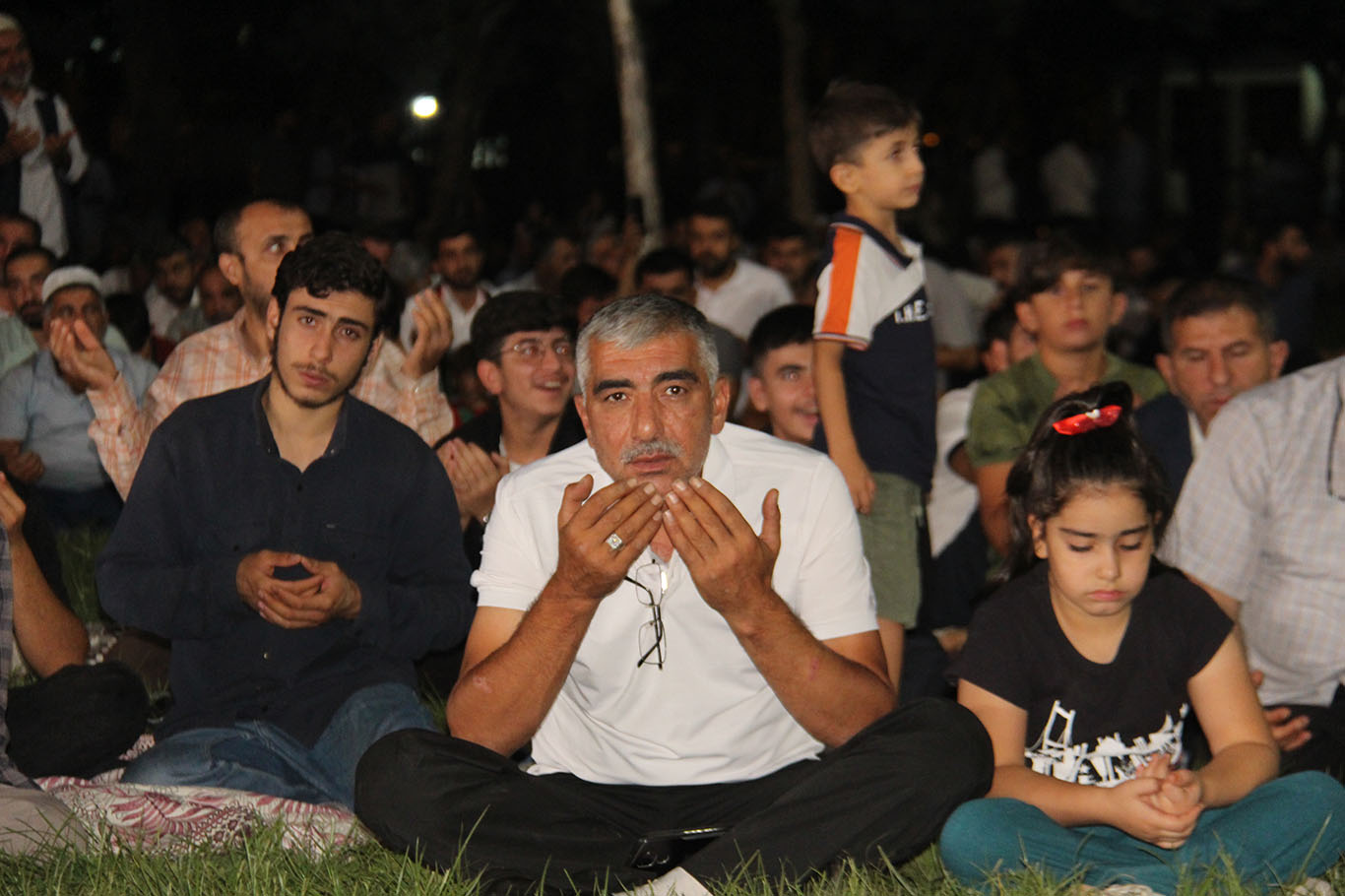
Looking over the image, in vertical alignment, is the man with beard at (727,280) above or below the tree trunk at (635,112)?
below

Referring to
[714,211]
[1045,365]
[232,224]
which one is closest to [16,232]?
[232,224]

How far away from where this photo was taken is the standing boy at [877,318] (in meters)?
5.95

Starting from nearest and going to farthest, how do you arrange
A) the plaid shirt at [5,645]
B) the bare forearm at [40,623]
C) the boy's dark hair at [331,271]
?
the plaid shirt at [5,645] → the bare forearm at [40,623] → the boy's dark hair at [331,271]

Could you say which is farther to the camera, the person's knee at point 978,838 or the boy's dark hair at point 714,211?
the boy's dark hair at point 714,211

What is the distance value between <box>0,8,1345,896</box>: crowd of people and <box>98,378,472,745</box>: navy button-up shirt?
0.04 ft

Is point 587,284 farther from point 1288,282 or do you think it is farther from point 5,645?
point 1288,282

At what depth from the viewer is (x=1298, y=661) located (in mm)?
4988

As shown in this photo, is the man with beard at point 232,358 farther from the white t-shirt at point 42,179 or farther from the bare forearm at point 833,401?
the white t-shirt at point 42,179

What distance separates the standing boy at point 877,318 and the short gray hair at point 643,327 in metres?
1.72

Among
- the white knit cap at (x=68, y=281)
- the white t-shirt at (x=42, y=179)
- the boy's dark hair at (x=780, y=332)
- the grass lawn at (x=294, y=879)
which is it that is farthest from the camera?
the white t-shirt at (x=42, y=179)

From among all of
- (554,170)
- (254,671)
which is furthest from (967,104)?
(254,671)

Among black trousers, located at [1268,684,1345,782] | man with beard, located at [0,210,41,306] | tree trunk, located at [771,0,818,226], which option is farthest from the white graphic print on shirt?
tree trunk, located at [771,0,818,226]

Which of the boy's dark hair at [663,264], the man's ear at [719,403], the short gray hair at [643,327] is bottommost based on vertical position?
the man's ear at [719,403]

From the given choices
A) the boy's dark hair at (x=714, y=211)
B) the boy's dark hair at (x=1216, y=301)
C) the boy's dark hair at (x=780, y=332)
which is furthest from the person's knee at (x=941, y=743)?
the boy's dark hair at (x=714, y=211)
